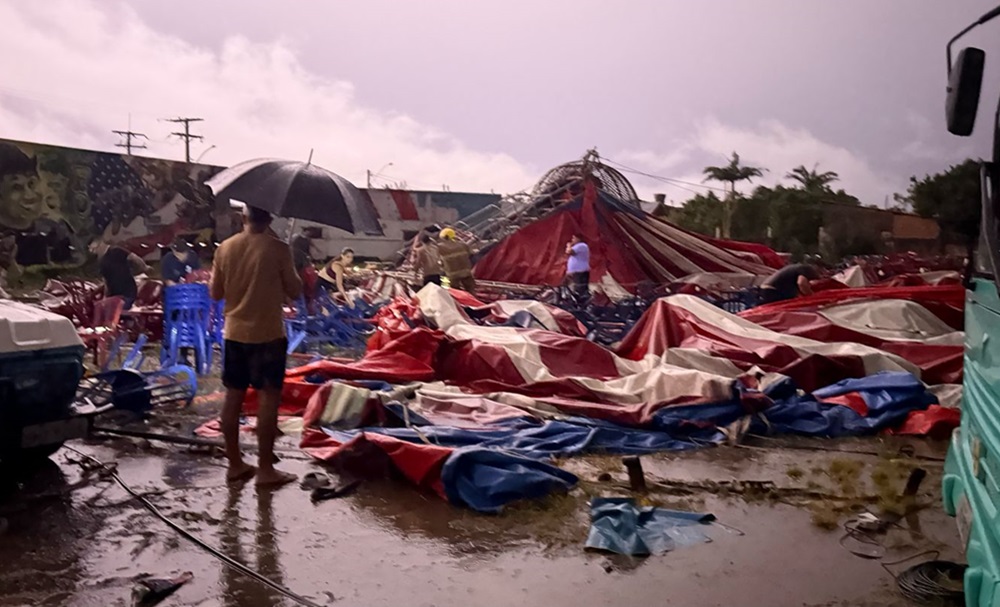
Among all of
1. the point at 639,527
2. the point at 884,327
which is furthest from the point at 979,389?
the point at 884,327

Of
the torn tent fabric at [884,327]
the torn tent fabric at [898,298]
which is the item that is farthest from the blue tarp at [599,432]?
the torn tent fabric at [898,298]

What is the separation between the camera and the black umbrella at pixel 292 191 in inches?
173

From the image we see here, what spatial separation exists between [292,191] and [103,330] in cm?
463

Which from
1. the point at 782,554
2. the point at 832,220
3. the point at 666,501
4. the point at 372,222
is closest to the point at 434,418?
the point at 372,222

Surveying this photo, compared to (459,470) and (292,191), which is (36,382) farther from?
(459,470)

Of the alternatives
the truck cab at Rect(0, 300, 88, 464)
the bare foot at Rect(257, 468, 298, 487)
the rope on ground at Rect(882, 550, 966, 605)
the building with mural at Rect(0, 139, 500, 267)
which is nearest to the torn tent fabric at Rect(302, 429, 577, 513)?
the bare foot at Rect(257, 468, 298, 487)

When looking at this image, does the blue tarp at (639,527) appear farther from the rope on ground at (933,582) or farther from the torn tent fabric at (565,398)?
the rope on ground at (933,582)

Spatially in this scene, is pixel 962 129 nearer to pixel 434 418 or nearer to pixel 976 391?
pixel 976 391

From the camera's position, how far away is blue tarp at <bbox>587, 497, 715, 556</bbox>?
352 centimetres

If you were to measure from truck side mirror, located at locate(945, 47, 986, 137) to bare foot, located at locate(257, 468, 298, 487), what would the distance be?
12.0 ft

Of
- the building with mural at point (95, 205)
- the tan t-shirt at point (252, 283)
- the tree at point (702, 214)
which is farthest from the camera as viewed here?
the tree at point (702, 214)

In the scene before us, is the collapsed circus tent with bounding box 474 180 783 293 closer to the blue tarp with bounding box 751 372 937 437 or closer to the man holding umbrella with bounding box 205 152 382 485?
the blue tarp with bounding box 751 372 937 437

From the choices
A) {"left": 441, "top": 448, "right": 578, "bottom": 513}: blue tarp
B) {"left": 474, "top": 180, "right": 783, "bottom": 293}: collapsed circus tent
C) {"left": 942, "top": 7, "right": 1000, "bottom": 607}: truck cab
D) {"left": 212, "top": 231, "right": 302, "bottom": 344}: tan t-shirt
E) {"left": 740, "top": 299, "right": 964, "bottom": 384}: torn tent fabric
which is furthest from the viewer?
{"left": 474, "top": 180, "right": 783, "bottom": 293}: collapsed circus tent

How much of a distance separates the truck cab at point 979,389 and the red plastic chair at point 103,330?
23.9ft
